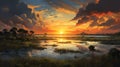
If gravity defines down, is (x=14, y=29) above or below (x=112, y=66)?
above

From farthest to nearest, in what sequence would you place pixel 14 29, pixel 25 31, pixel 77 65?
pixel 25 31 → pixel 14 29 → pixel 77 65

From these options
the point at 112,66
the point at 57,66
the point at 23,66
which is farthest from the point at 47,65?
the point at 112,66

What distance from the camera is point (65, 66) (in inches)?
1067

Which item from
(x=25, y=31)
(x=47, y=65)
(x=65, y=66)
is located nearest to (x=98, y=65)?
(x=65, y=66)

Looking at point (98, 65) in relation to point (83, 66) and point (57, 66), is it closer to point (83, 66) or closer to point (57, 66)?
point (83, 66)

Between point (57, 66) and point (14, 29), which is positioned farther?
point (14, 29)

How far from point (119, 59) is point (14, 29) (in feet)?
429

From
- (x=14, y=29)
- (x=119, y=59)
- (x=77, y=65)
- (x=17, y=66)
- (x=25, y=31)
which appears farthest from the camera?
(x=25, y=31)

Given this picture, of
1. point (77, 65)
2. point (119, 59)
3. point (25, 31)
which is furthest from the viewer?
point (25, 31)

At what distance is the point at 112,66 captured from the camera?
27766mm

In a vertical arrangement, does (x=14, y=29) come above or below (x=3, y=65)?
above

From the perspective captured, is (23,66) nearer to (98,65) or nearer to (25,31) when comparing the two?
(98,65)

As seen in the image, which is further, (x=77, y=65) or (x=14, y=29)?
(x=14, y=29)

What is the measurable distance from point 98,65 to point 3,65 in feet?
38.6
